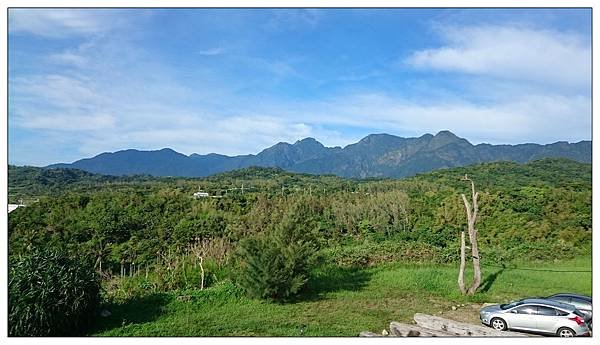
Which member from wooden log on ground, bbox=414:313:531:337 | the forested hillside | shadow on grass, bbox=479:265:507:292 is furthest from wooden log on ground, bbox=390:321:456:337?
the forested hillside

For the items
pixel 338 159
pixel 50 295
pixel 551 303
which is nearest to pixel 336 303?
pixel 551 303

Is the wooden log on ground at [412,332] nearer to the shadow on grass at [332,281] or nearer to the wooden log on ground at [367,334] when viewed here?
the wooden log on ground at [367,334]

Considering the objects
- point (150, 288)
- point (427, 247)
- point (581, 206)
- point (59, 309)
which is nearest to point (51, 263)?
point (59, 309)

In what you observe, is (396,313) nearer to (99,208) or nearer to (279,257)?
(279,257)

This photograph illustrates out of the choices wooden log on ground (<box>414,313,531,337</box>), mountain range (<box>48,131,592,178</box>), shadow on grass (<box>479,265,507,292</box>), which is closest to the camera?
wooden log on ground (<box>414,313,531,337</box>)

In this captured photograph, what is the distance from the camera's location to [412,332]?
6316 mm

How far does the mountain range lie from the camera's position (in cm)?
4906

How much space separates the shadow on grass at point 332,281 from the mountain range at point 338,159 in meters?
33.8

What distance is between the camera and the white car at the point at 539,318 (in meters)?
6.45

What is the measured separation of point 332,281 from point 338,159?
54722 mm

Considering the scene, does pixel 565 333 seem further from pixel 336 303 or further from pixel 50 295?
pixel 50 295

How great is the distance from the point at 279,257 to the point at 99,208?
1381 cm

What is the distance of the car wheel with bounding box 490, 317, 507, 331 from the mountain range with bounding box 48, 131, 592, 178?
36549 millimetres

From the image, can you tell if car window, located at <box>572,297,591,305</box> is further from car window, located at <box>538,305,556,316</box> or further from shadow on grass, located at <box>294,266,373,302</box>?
shadow on grass, located at <box>294,266,373,302</box>
